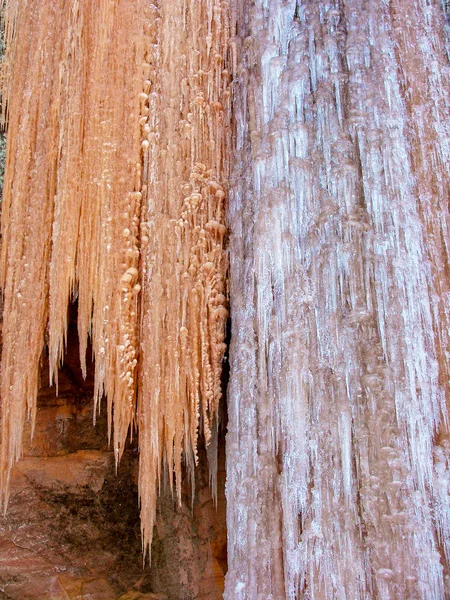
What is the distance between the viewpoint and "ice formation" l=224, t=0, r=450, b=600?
2031 mm

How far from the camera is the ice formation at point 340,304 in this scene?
6.66 feet

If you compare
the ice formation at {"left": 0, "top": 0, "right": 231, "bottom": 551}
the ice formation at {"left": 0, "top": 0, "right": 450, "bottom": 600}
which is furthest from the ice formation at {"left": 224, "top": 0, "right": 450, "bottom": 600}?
the ice formation at {"left": 0, "top": 0, "right": 231, "bottom": 551}

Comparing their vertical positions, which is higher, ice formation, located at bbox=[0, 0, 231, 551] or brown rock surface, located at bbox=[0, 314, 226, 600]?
ice formation, located at bbox=[0, 0, 231, 551]

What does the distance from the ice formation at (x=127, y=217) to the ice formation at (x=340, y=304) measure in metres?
0.13

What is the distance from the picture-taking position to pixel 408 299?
87.3 inches

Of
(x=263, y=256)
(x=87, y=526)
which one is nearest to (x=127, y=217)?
(x=263, y=256)

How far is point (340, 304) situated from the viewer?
2.27 metres

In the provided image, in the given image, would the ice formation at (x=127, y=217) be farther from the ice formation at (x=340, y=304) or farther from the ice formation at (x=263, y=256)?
the ice formation at (x=340, y=304)

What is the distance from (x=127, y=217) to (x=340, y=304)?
0.87 m

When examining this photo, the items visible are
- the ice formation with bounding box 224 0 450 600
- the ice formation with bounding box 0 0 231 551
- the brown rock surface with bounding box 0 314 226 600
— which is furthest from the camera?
the brown rock surface with bounding box 0 314 226 600

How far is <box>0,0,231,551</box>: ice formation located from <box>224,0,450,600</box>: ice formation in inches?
5.1

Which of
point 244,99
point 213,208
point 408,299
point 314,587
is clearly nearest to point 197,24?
point 244,99

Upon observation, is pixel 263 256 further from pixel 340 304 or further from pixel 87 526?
pixel 87 526

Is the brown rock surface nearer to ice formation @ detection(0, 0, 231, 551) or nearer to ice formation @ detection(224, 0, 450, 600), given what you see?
ice formation @ detection(0, 0, 231, 551)
